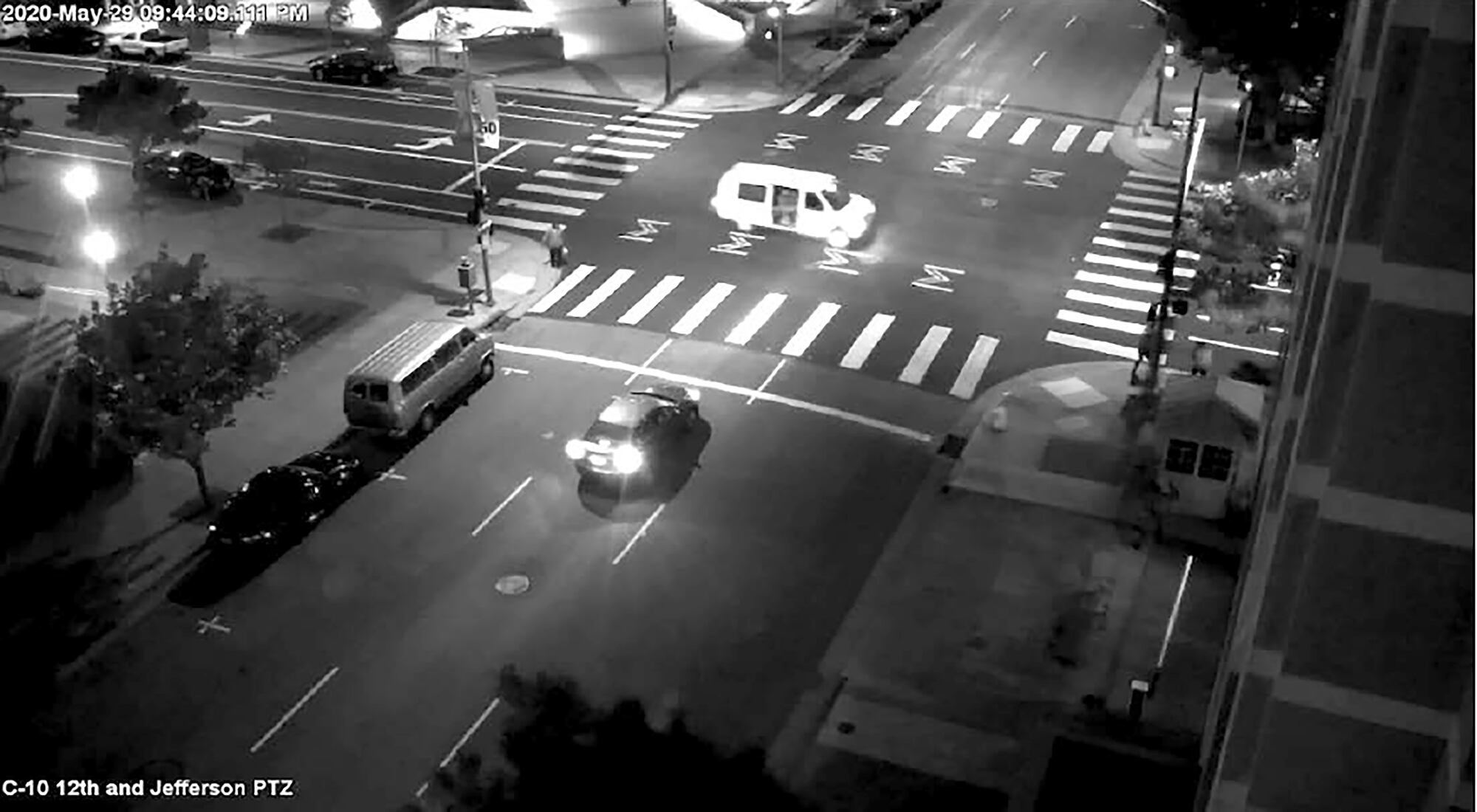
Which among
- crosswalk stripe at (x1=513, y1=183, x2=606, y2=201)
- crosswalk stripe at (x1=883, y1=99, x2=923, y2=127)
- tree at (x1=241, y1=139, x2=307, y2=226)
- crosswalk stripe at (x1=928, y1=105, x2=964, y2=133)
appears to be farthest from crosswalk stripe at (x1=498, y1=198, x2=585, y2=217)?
crosswalk stripe at (x1=928, y1=105, x2=964, y2=133)

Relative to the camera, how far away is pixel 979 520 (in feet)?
87.1

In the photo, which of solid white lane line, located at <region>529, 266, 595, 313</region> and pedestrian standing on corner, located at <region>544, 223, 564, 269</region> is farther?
pedestrian standing on corner, located at <region>544, 223, 564, 269</region>

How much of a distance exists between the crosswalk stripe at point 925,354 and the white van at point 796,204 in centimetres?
637

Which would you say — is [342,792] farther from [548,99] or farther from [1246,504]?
[548,99]

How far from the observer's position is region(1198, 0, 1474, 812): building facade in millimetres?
9188

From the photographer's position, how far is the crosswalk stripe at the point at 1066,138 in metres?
48.7

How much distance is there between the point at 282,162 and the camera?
143 ft

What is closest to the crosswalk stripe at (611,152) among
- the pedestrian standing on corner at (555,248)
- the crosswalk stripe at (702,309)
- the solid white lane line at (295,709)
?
the pedestrian standing on corner at (555,248)

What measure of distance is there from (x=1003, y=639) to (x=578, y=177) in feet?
89.9

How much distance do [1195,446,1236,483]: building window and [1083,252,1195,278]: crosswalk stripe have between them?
13761 millimetres

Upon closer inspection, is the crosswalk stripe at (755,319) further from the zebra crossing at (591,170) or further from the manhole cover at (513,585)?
the manhole cover at (513,585)

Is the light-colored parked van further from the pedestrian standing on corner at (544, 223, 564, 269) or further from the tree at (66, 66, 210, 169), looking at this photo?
the tree at (66, 66, 210, 169)

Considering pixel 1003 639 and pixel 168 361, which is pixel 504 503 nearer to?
pixel 168 361

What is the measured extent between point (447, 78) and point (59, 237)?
2028 centimetres
